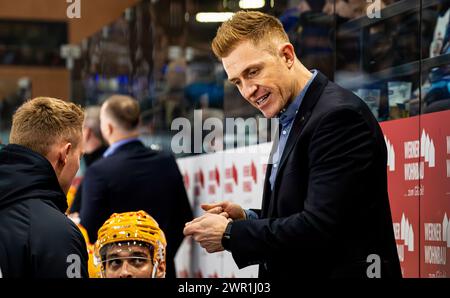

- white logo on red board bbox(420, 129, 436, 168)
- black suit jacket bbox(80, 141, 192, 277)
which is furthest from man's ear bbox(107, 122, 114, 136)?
white logo on red board bbox(420, 129, 436, 168)

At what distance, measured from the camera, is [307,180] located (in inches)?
108

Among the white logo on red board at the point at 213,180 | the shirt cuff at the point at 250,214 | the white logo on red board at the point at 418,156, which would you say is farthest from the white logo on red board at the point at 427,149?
the white logo on red board at the point at 213,180

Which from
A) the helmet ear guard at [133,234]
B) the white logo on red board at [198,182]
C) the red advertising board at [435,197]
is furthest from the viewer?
the white logo on red board at [198,182]

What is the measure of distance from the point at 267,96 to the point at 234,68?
13cm

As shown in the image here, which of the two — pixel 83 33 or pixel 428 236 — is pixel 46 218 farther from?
pixel 83 33

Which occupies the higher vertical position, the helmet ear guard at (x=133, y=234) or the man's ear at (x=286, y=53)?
the man's ear at (x=286, y=53)

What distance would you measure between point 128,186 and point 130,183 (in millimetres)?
19

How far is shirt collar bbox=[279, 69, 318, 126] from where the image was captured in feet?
9.29

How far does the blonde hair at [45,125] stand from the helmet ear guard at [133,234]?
957 mm

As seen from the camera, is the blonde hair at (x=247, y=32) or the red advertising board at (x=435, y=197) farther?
the red advertising board at (x=435, y=197)

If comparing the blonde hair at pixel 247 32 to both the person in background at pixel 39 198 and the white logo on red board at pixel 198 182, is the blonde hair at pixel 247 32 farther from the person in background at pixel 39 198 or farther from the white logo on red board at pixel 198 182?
the white logo on red board at pixel 198 182

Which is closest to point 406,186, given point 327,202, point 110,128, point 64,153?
point 327,202

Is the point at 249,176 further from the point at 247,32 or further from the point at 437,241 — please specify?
the point at 247,32

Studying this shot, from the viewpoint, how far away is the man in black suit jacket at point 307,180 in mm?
2629
